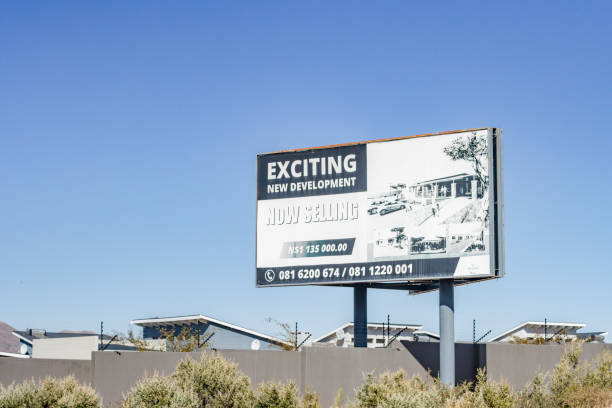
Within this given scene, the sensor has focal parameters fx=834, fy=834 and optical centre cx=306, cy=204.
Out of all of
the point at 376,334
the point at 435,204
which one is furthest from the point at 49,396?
the point at 376,334

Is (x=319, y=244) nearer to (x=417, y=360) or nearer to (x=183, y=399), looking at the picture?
(x=417, y=360)

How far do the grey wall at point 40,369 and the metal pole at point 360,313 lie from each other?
9.79 meters

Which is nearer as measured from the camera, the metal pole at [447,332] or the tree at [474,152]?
the tree at [474,152]

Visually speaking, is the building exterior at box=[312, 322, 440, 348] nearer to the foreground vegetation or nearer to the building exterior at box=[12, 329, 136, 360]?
the building exterior at box=[12, 329, 136, 360]

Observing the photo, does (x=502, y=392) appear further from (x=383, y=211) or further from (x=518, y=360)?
(x=518, y=360)

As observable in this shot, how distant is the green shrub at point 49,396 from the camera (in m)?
24.5

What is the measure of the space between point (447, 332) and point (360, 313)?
408 cm

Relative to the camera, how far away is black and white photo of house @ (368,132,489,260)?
2727 cm

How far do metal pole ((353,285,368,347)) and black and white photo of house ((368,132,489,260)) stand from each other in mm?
3014

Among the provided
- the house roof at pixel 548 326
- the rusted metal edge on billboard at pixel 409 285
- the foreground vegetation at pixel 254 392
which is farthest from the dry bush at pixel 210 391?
the house roof at pixel 548 326

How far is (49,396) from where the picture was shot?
83.3 feet

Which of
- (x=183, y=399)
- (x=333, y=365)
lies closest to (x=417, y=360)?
(x=333, y=365)

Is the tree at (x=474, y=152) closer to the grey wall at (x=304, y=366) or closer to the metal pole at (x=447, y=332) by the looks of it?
the metal pole at (x=447, y=332)

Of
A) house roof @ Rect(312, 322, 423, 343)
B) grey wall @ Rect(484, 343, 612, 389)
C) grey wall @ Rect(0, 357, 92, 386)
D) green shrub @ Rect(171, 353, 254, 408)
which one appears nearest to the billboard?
grey wall @ Rect(484, 343, 612, 389)
